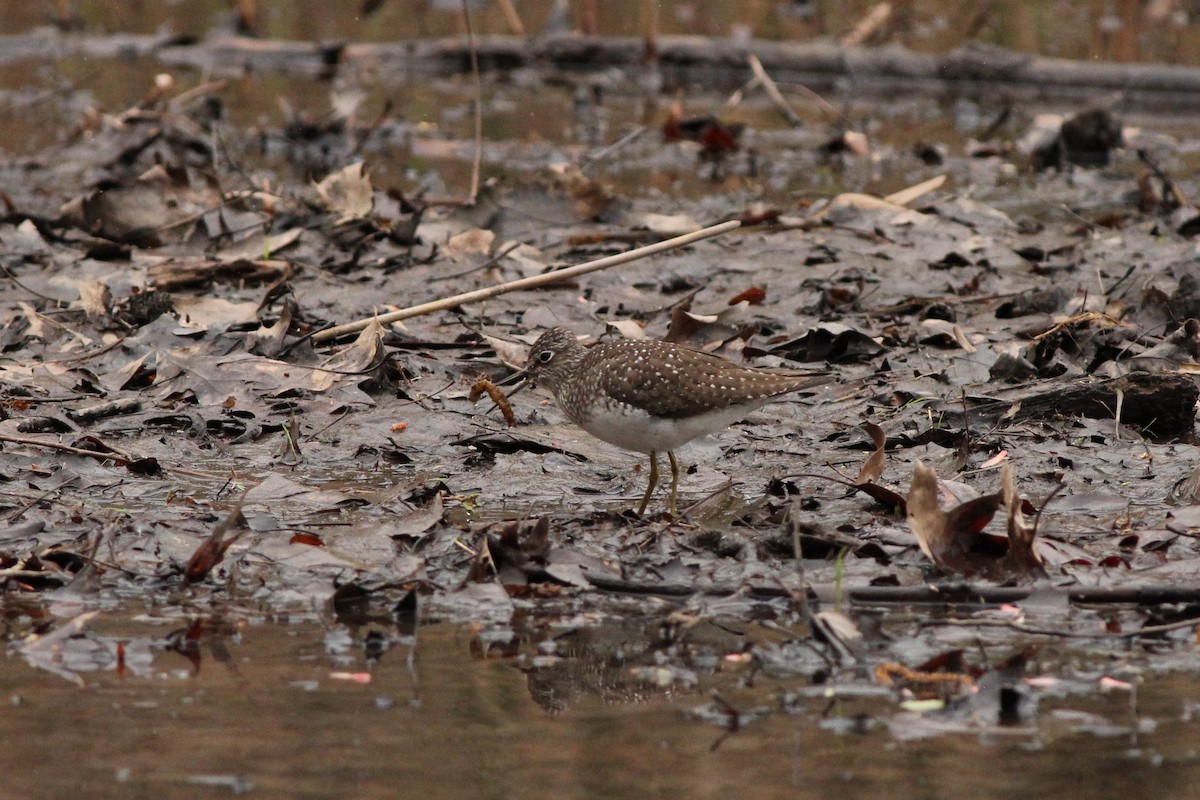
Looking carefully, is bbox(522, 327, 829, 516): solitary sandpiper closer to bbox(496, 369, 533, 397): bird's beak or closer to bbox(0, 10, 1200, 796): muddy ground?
bbox(0, 10, 1200, 796): muddy ground

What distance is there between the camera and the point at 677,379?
7.08m

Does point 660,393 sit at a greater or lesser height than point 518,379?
greater

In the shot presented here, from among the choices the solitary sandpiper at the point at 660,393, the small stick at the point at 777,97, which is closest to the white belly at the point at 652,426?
the solitary sandpiper at the point at 660,393

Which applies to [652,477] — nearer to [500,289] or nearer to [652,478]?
[652,478]

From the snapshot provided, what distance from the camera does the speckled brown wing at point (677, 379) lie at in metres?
7.04

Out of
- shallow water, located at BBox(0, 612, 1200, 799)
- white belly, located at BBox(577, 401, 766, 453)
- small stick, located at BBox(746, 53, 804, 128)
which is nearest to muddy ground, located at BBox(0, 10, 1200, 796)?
shallow water, located at BBox(0, 612, 1200, 799)

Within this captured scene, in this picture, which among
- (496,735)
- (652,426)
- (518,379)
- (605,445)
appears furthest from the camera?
(518,379)

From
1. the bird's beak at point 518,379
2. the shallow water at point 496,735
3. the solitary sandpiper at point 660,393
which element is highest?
the solitary sandpiper at point 660,393

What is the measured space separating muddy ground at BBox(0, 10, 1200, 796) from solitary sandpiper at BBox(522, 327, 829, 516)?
311mm

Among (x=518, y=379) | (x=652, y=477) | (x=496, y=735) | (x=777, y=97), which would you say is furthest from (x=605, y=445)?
(x=777, y=97)

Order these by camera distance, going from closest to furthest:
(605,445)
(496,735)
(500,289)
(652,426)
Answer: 1. (496,735)
2. (652,426)
3. (605,445)
4. (500,289)

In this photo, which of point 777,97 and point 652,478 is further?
point 777,97

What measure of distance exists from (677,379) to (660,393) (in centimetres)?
11

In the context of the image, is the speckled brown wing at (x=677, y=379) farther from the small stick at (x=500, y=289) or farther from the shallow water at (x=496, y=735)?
the shallow water at (x=496, y=735)
